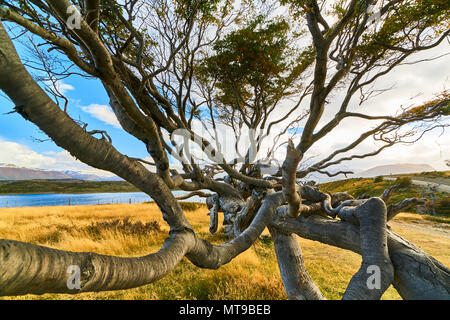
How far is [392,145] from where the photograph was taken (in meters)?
5.05

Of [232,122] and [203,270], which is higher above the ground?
[232,122]

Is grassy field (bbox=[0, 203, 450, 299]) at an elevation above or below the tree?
below

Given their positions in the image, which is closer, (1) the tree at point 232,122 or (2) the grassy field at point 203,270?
(1) the tree at point 232,122

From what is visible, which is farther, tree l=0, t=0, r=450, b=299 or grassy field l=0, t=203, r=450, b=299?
grassy field l=0, t=203, r=450, b=299

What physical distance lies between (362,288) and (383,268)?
0.31 m

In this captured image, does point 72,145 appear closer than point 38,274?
No

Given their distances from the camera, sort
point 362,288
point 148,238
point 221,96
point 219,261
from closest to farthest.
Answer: point 219,261 < point 362,288 < point 221,96 < point 148,238

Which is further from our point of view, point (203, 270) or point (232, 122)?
point (232, 122)

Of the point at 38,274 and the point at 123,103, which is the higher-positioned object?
the point at 123,103

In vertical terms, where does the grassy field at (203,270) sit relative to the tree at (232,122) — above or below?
below

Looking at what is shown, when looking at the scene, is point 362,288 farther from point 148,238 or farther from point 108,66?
point 148,238
